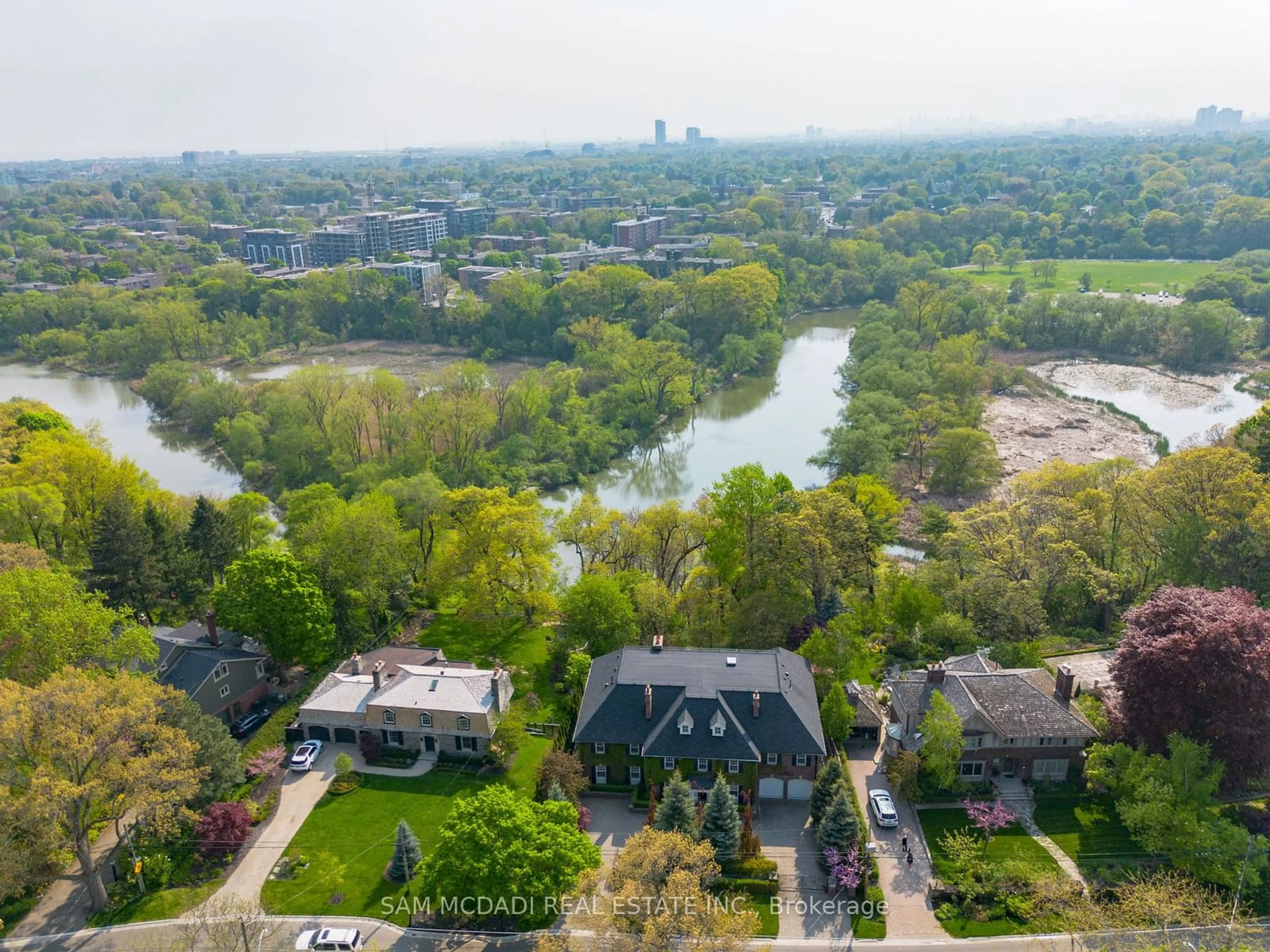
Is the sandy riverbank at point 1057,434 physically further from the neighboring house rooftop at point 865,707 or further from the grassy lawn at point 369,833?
the grassy lawn at point 369,833

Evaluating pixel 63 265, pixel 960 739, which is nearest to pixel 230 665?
pixel 960 739

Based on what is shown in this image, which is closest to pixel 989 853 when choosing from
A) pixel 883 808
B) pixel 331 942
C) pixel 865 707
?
pixel 883 808

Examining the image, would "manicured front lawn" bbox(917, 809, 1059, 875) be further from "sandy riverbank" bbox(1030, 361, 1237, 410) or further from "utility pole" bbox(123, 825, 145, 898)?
"sandy riverbank" bbox(1030, 361, 1237, 410)

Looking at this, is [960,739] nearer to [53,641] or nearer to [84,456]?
[53,641]

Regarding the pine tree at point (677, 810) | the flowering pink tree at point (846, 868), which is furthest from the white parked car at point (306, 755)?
the flowering pink tree at point (846, 868)

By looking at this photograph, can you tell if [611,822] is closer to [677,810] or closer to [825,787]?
[677,810]
